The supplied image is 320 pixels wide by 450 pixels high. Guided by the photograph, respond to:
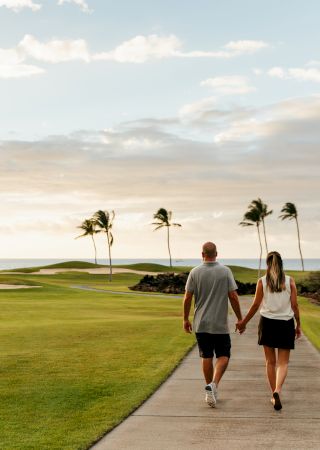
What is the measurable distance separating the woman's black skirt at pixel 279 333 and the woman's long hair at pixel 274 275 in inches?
20.3

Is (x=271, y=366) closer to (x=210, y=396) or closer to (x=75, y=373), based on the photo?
(x=210, y=396)

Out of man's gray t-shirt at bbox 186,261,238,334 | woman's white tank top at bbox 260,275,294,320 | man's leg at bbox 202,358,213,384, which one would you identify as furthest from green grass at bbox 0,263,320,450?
woman's white tank top at bbox 260,275,294,320

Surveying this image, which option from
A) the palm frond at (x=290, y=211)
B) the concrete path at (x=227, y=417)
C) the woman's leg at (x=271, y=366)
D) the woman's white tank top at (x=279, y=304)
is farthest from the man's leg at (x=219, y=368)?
the palm frond at (x=290, y=211)

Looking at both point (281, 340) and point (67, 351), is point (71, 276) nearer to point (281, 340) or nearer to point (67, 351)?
point (67, 351)

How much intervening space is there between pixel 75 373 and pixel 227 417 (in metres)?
4.84

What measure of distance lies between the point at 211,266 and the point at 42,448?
379 cm

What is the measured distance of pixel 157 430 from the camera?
26.9 feet

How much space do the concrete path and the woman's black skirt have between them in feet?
3.02

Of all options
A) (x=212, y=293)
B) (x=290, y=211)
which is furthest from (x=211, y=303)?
(x=290, y=211)

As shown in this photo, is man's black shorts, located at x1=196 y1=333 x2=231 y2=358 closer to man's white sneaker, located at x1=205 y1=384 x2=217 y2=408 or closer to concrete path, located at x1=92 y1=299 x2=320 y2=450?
man's white sneaker, located at x1=205 y1=384 x2=217 y2=408

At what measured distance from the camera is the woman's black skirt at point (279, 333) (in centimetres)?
976

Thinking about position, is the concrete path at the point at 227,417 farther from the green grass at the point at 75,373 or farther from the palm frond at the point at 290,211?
the palm frond at the point at 290,211

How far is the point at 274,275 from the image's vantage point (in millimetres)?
9703

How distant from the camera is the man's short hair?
991cm
